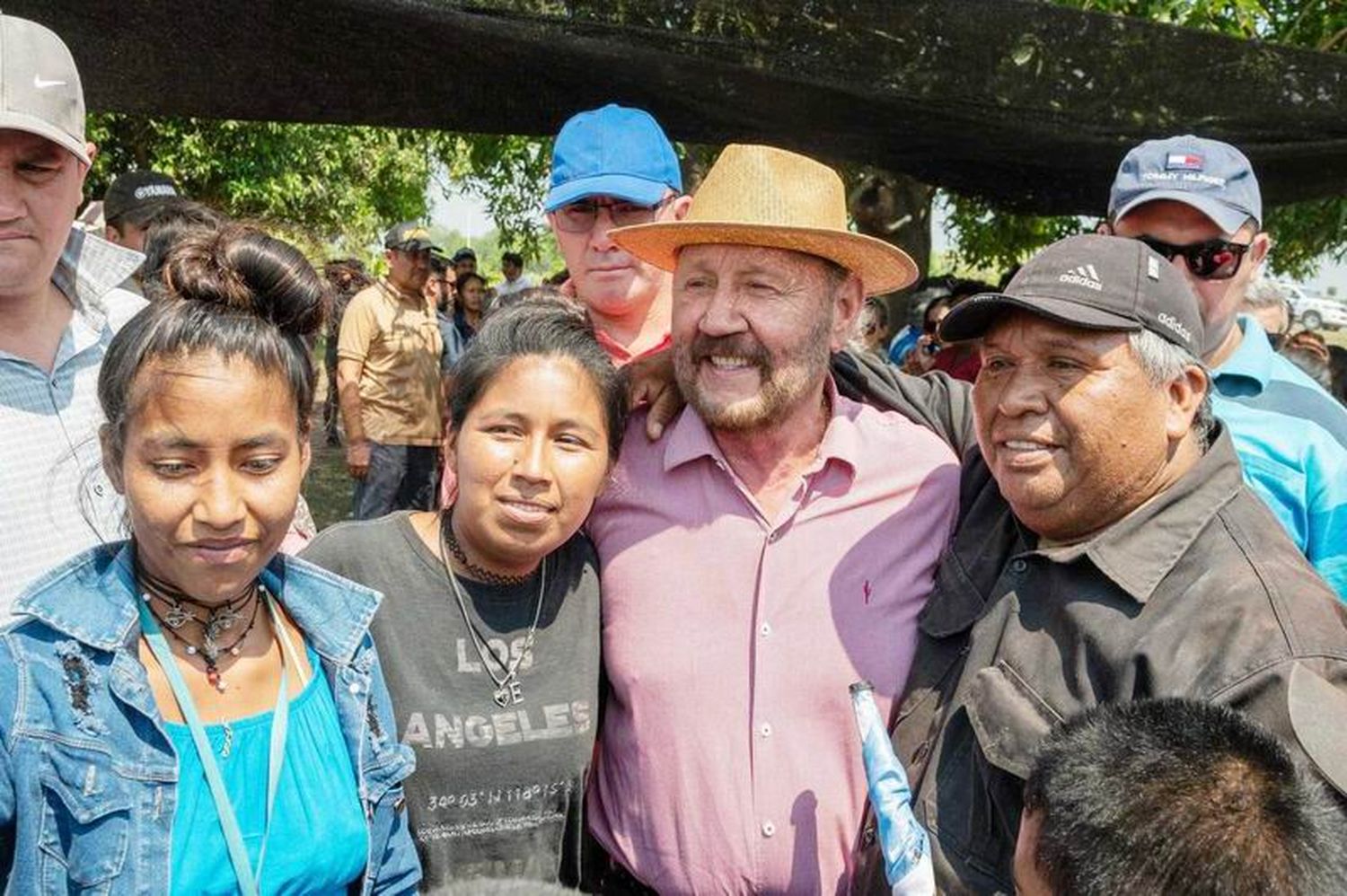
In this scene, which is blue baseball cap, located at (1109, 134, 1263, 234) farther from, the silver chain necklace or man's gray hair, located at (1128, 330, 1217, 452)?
the silver chain necklace

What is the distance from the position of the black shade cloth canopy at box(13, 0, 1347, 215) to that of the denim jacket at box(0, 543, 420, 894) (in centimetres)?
227

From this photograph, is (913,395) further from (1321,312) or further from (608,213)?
(1321,312)

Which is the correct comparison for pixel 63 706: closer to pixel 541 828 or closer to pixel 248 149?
pixel 541 828

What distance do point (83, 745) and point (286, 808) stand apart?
29cm

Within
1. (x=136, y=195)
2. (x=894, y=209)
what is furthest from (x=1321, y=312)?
(x=136, y=195)

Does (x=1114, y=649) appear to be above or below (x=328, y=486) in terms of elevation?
above

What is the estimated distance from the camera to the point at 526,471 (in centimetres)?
211

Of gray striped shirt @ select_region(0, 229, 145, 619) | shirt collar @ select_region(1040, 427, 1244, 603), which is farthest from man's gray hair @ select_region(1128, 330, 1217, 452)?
gray striped shirt @ select_region(0, 229, 145, 619)

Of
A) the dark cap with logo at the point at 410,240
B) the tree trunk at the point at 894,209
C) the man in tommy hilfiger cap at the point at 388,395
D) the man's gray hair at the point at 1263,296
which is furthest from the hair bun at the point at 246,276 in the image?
the dark cap with logo at the point at 410,240

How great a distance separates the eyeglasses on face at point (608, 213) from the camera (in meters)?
3.09

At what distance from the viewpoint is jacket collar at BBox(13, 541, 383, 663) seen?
161cm

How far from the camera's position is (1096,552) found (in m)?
1.87

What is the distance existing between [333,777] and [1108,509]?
1302 millimetres

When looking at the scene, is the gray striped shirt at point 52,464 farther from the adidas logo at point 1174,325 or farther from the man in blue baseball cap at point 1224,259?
the man in blue baseball cap at point 1224,259
